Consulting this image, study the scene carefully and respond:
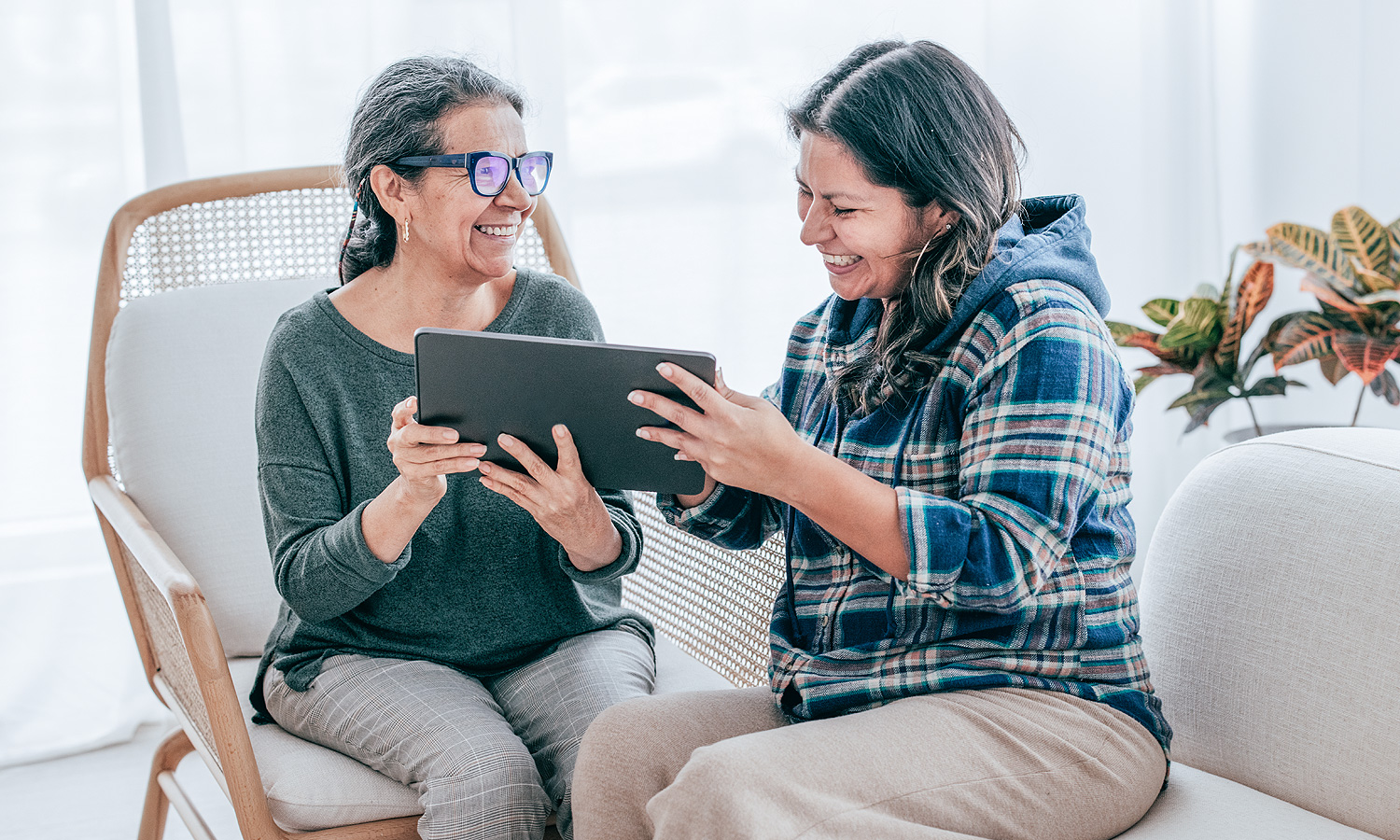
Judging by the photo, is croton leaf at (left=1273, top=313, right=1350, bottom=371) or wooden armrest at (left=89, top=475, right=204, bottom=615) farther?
croton leaf at (left=1273, top=313, right=1350, bottom=371)

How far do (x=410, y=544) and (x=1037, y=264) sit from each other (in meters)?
0.68

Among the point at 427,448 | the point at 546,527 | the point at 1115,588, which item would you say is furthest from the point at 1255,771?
the point at 427,448

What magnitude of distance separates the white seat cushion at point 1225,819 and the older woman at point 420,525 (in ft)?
1.73

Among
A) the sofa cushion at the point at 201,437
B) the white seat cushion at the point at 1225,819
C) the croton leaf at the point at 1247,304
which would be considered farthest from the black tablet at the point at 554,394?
the croton leaf at the point at 1247,304

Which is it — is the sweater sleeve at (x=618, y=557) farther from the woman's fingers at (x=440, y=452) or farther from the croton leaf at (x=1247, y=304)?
the croton leaf at (x=1247, y=304)

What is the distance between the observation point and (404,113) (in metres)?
1.25

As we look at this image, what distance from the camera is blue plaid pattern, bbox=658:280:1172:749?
0.92 metres

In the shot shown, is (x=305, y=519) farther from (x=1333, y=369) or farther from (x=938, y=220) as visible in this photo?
(x=1333, y=369)

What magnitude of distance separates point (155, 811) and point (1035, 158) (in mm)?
2119

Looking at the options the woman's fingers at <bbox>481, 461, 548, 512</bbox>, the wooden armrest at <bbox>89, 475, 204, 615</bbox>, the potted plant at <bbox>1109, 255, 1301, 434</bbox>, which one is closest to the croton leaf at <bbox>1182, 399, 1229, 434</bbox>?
the potted plant at <bbox>1109, 255, 1301, 434</bbox>

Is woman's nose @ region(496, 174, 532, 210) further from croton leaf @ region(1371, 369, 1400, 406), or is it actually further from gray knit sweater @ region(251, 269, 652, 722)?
croton leaf @ region(1371, 369, 1400, 406)

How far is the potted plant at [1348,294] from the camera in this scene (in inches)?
73.9

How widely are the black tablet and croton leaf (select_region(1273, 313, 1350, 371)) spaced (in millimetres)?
1357

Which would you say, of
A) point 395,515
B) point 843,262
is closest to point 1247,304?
point 843,262
